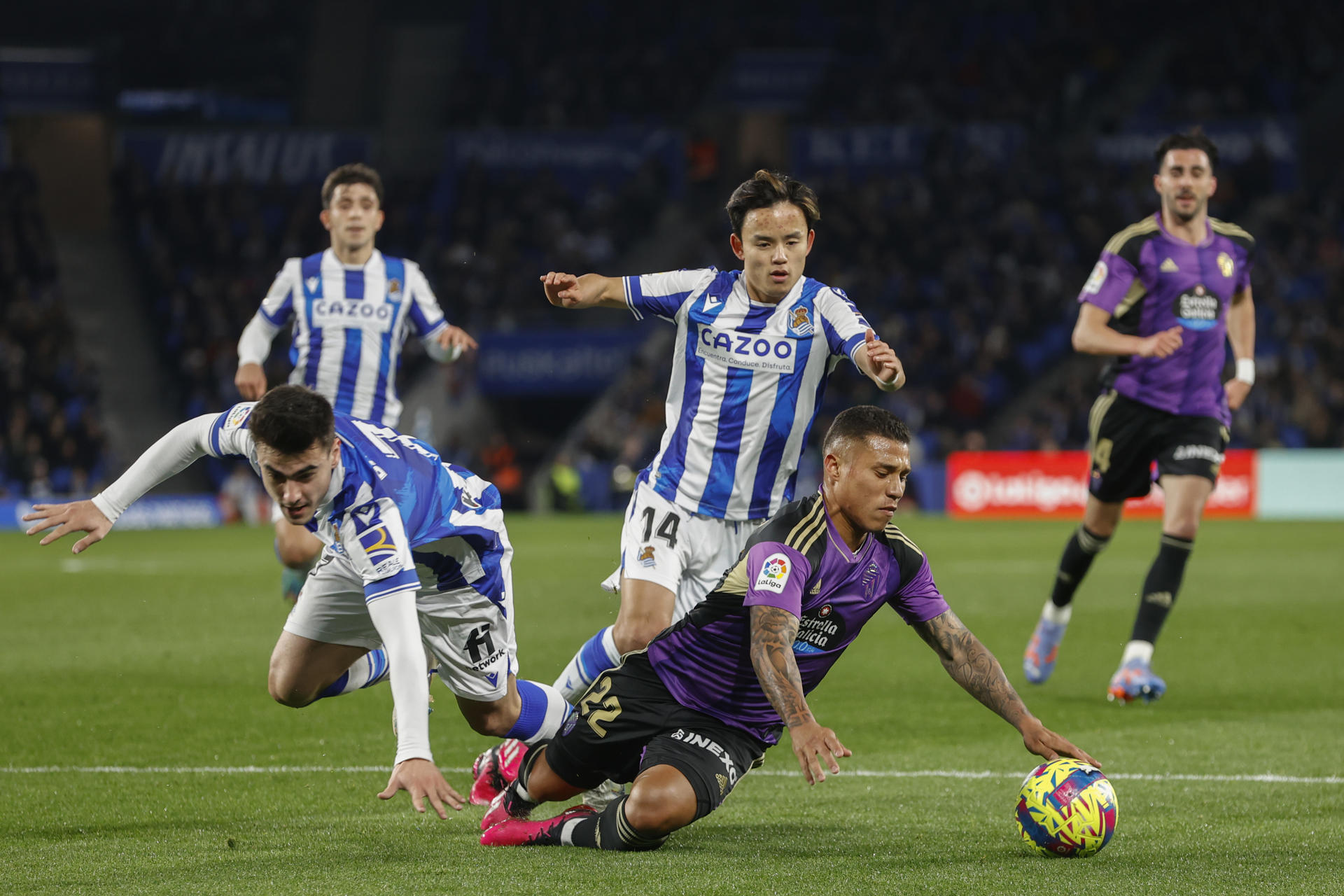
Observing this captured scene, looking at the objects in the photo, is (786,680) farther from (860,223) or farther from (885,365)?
(860,223)

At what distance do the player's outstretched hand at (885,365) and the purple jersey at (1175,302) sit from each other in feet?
10.5

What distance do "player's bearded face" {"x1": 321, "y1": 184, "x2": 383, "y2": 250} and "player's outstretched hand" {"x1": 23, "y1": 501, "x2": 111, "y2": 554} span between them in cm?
369

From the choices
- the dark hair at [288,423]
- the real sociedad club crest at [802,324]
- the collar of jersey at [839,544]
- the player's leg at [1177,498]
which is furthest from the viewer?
the player's leg at [1177,498]

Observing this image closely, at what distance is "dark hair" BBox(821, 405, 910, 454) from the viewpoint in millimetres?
4559

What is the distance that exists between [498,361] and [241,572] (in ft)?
40.5

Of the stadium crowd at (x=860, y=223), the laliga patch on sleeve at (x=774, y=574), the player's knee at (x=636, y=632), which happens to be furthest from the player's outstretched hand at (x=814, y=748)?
the stadium crowd at (x=860, y=223)

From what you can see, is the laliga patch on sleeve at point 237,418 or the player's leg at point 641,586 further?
the player's leg at point 641,586

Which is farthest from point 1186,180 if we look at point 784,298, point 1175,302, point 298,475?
point 298,475

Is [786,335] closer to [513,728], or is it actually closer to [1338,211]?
[513,728]

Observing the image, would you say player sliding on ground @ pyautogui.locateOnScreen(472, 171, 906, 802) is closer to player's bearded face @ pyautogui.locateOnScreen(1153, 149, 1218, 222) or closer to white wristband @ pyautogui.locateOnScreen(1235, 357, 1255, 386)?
player's bearded face @ pyautogui.locateOnScreen(1153, 149, 1218, 222)

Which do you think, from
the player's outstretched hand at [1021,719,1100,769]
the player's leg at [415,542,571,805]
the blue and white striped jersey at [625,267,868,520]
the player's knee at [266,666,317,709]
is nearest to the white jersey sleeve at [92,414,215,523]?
the player's leg at [415,542,571,805]

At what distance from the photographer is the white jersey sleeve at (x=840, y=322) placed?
5.78 meters

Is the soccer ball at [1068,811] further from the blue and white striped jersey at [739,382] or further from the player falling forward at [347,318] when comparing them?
the player falling forward at [347,318]

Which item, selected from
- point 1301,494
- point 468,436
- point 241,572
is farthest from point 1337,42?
point 241,572
